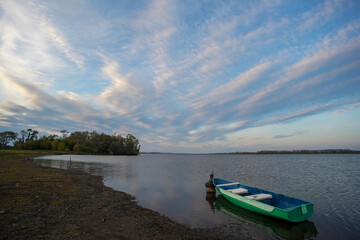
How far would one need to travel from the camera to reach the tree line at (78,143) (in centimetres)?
13110

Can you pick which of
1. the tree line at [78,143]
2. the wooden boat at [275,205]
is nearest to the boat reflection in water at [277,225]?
the wooden boat at [275,205]

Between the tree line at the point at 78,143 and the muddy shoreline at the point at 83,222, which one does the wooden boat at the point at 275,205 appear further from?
the tree line at the point at 78,143

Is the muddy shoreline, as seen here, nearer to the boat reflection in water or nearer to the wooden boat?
the boat reflection in water

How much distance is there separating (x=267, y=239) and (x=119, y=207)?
30.9 feet

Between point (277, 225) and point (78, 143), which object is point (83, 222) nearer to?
point (277, 225)

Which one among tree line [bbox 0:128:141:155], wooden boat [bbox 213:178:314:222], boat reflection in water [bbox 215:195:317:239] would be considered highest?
tree line [bbox 0:128:141:155]

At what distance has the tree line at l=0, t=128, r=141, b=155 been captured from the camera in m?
131

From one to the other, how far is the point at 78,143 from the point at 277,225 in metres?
157

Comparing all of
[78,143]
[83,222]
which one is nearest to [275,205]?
[83,222]

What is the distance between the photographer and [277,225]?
452 inches

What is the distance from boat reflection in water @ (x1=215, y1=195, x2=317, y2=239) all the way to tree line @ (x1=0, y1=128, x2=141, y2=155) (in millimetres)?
147312

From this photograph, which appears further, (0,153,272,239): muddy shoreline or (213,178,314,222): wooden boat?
(213,178,314,222): wooden boat

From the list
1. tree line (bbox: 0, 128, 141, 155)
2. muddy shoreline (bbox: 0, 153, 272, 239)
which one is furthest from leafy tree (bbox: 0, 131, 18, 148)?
muddy shoreline (bbox: 0, 153, 272, 239)

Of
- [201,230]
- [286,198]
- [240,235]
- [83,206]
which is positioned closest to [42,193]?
[83,206]
